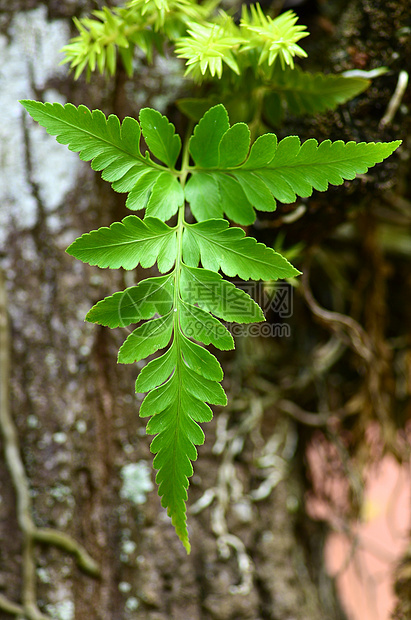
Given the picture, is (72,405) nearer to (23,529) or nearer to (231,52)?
(23,529)

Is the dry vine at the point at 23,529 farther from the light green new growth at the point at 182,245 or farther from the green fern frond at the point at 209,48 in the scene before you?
the green fern frond at the point at 209,48

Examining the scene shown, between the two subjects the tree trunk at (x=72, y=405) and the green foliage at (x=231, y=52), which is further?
the tree trunk at (x=72, y=405)

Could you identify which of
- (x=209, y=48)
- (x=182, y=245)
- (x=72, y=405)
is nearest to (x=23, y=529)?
(x=72, y=405)

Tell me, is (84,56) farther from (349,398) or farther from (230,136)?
(349,398)

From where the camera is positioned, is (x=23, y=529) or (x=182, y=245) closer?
(x=182, y=245)

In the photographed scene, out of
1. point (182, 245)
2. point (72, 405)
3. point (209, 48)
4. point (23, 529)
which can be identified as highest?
point (209, 48)

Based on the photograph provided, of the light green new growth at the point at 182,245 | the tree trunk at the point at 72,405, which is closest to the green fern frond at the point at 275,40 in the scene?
the light green new growth at the point at 182,245

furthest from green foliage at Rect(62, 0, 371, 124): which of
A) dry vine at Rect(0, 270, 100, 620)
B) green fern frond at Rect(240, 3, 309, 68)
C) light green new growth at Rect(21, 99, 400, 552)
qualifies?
dry vine at Rect(0, 270, 100, 620)

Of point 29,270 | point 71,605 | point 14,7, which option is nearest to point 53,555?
point 71,605

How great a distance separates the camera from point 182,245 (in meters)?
0.60

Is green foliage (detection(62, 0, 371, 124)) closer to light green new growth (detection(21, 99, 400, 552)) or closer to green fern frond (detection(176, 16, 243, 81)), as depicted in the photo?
green fern frond (detection(176, 16, 243, 81))

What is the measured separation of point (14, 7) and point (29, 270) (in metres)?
0.51

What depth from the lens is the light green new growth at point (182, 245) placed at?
0.54m

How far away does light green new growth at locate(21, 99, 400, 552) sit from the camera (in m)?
0.54
